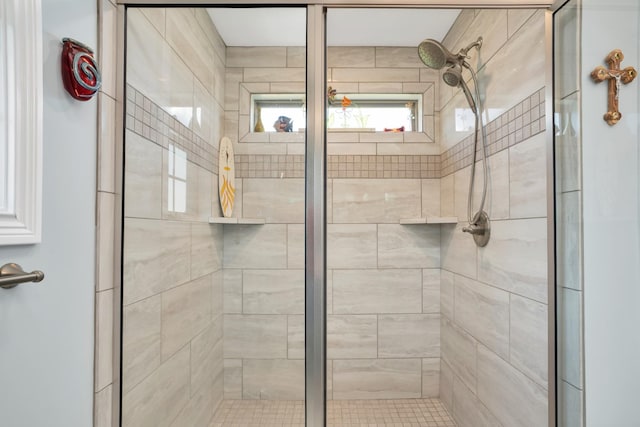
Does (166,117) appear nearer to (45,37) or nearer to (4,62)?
(45,37)

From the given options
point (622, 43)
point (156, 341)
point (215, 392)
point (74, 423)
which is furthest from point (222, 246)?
point (622, 43)

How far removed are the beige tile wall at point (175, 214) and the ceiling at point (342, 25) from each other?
0.26ft

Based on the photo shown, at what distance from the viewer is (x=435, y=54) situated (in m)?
1.77

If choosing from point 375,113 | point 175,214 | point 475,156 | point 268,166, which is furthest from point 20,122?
point 375,113

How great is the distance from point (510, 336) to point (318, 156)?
1001 mm

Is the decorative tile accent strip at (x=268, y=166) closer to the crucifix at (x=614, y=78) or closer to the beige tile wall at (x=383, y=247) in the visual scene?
the crucifix at (x=614, y=78)

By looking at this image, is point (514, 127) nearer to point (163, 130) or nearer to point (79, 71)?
point (163, 130)

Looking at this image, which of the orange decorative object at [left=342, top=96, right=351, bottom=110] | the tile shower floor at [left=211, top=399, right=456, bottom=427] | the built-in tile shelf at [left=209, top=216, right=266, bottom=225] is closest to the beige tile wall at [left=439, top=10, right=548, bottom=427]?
the tile shower floor at [left=211, top=399, right=456, bottom=427]

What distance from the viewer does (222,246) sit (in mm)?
1189

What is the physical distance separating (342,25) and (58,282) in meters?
1.58

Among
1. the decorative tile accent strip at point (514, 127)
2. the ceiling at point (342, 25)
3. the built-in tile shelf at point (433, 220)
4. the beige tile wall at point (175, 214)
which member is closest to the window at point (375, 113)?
the ceiling at point (342, 25)

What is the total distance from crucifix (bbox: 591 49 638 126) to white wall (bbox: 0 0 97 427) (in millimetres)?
1473

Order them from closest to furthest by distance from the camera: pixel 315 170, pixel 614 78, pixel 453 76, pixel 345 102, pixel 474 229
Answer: pixel 614 78 → pixel 315 170 → pixel 474 229 → pixel 453 76 → pixel 345 102

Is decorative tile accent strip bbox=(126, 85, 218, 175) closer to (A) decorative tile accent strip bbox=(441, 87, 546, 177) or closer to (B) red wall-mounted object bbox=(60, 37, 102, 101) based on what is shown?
(B) red wall-mounted object bbox=(60, 37, 102, 101)
